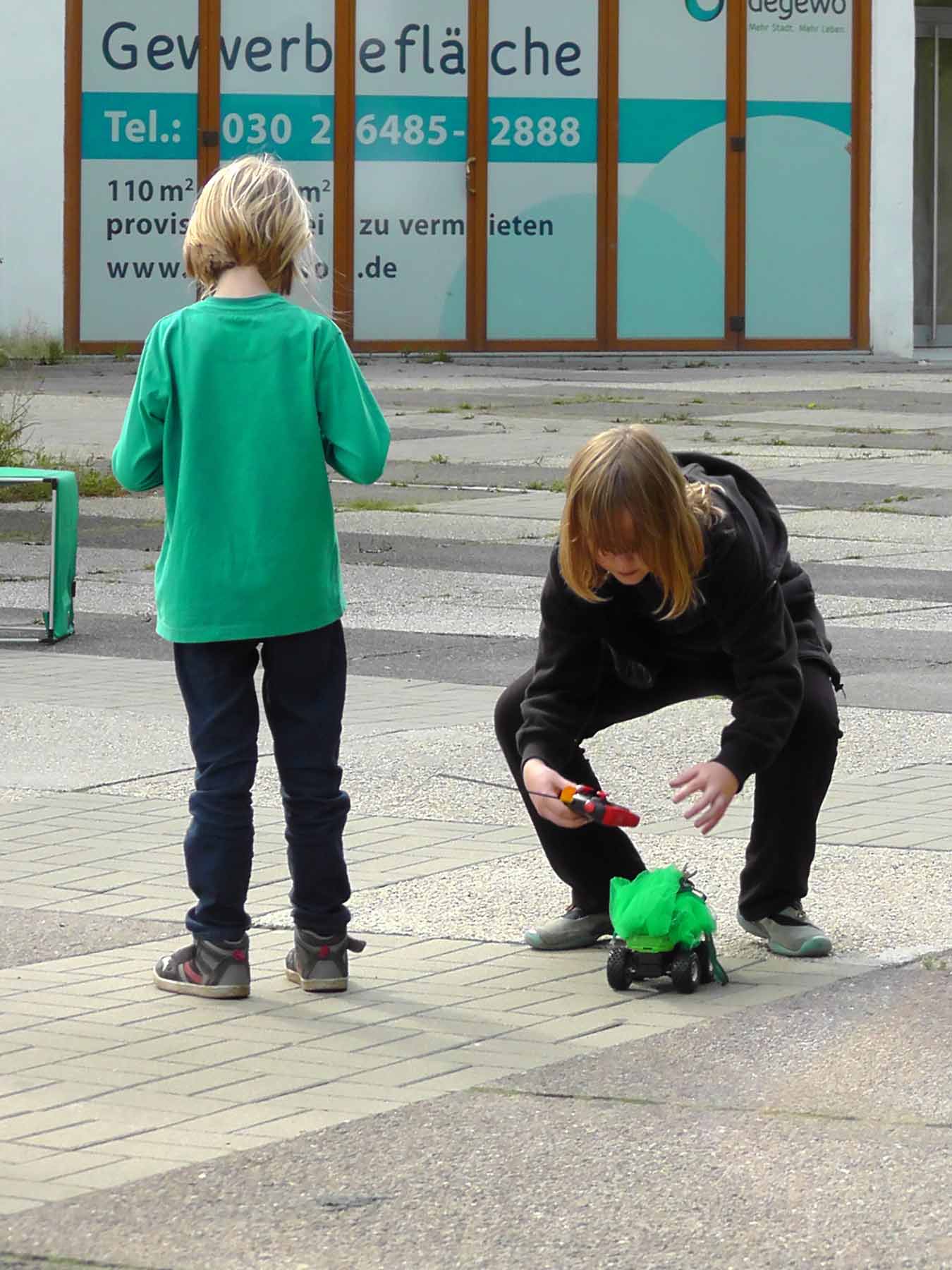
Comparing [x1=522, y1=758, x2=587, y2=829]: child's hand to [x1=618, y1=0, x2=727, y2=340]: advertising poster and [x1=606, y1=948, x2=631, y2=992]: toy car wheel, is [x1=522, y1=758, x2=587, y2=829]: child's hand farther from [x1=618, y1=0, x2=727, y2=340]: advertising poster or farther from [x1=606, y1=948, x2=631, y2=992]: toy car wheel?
[x1=618, y1=0, x2=727, y2=340]: advertising poster

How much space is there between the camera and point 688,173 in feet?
85.6

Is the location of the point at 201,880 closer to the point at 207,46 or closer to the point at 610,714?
the point at 610,714

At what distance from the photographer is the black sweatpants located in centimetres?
502

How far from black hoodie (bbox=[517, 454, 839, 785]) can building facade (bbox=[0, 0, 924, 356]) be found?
20.7 metres

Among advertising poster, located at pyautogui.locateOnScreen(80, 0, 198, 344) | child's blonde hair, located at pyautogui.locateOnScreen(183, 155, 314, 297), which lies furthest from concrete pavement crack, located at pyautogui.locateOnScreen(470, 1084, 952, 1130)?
advertising poster, located at pyautogui.locateOnScreen(80, 0, 198, 344)

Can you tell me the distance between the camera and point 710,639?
4.86m

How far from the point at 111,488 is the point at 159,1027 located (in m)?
10.7

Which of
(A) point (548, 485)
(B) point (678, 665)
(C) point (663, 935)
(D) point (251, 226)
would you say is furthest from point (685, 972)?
(A) point (548, 485)

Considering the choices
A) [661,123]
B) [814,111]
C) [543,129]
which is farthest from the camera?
[814,111]

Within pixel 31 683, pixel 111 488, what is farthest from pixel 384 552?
pixel 31 683

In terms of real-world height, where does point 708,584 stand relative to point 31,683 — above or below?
above

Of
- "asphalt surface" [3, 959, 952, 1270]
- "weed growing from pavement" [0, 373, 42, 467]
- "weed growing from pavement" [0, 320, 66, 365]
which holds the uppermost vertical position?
"weed growing from pavement" [0, 320, 66, 365]

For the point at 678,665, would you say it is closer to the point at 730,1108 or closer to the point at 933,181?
the point at 730,1108

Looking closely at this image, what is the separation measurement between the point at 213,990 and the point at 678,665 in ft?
3.63
